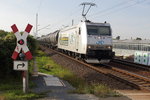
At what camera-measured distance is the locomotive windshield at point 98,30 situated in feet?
60.1

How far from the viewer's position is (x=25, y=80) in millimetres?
7070

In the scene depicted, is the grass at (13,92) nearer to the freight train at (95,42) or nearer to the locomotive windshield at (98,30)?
the freight train at (95,42)

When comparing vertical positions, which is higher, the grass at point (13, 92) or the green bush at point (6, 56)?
the green bush at point (6, 56)


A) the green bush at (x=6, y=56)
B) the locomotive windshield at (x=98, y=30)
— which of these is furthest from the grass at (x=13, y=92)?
the locomotive windshield at (x=98, y=30)

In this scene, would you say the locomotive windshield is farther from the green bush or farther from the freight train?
the green bush

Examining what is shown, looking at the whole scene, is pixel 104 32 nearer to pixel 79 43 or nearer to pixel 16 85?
pixel 79 43

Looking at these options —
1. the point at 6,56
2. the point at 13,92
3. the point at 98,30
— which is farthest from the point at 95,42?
the point at 13,92

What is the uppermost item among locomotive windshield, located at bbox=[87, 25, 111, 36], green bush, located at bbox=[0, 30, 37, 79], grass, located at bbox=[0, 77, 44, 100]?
locomotive windshield, located at bbox=[87, 25, 111, 36]

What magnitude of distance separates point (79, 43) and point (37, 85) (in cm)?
1110

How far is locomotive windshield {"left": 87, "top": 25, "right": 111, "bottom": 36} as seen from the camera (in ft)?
60.1

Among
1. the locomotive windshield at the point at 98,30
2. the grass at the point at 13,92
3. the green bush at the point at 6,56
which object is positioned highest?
the locomotive windshield at the point at 98,30

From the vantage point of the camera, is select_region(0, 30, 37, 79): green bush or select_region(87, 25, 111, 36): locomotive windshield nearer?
select_region(0, 30, 37, 79): green bush

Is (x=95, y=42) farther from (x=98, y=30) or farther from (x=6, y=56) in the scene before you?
(x=6, y=56)

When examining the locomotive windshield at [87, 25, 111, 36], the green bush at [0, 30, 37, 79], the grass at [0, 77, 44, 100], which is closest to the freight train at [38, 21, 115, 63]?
the locomotive windshield at [87, 25, 111, 36]
